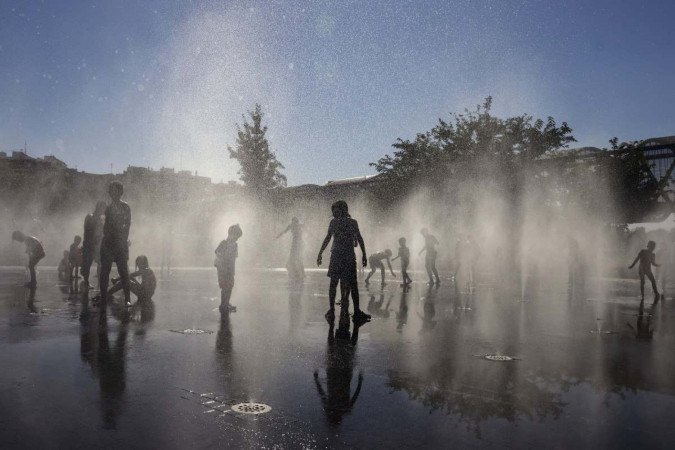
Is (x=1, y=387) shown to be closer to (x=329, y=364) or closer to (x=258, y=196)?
(x=329, y=364)

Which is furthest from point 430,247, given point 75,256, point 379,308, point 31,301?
point 31,301

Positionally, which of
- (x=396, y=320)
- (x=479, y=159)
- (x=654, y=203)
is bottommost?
(x=396, y=320)

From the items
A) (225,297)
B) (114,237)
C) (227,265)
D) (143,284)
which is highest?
(114,237)

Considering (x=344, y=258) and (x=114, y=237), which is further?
(x=114, y=237)

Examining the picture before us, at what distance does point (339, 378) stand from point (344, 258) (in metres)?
4.67

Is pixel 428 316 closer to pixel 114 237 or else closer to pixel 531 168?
pixel 114 237

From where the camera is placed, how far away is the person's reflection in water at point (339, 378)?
383cm

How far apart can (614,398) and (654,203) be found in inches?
1309

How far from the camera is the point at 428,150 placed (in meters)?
37.0

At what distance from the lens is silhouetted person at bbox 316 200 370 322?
30.5 feet

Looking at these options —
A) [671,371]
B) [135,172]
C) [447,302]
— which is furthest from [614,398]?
[135,172]

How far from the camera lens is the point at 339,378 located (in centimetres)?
486

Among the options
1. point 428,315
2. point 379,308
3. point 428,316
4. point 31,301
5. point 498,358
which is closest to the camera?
point 498,358

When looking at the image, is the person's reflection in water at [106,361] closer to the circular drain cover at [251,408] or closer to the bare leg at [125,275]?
the circular drain cover at [251,408]
